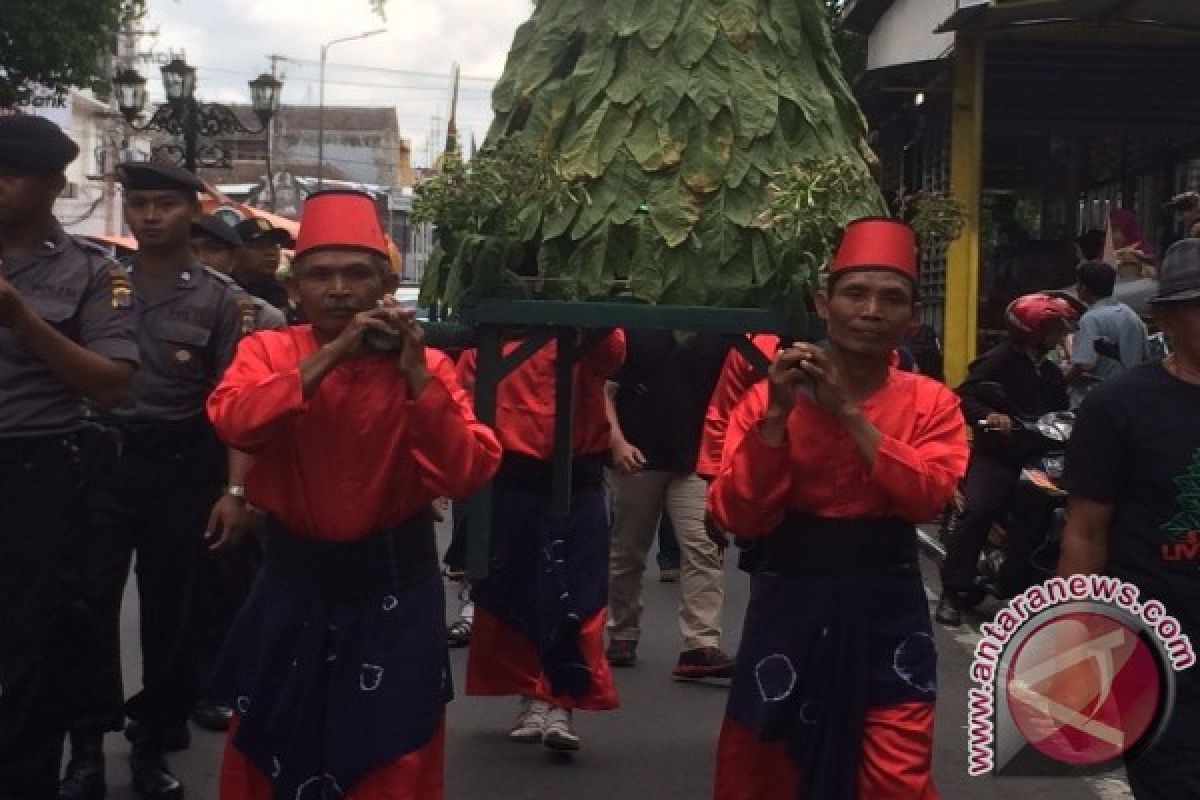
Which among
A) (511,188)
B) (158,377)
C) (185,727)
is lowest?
(185,727)

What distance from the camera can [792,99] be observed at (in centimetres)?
545

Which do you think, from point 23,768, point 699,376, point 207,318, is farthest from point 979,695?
point 699,376

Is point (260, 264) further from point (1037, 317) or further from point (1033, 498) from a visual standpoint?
point (1033, 498)

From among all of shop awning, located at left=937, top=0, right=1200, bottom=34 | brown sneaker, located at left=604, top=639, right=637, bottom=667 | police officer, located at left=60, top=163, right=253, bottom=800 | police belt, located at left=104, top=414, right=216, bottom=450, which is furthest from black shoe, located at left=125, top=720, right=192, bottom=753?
shop awning, located at left=937, top=0, right=1200, bottom=34

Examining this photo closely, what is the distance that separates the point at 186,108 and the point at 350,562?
1726 centimetres

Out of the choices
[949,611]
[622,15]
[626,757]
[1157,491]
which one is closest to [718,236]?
[622,15]

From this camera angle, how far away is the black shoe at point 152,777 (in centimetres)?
600

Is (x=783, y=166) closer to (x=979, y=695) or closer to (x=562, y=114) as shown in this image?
(x=562, y=114)

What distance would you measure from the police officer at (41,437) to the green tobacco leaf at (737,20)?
1.87m

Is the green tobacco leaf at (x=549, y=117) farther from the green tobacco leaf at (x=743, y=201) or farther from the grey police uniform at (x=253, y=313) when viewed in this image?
the grey police uniform at (x=253, y=313)

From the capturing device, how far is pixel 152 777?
604cm

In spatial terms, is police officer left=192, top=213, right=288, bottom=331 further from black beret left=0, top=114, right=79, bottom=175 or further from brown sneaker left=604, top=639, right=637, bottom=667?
black beret left=0, top=114, right=79, bottom=175

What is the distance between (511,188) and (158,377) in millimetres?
1559

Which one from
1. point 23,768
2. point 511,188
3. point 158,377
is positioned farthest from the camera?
point 158,377
